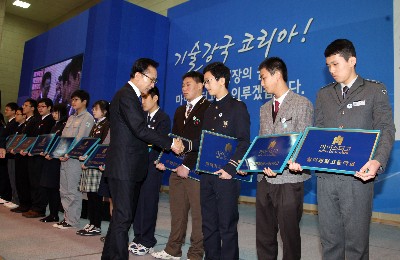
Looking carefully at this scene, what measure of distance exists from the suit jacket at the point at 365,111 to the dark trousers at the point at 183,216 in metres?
Result: 1.25

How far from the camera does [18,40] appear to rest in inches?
490

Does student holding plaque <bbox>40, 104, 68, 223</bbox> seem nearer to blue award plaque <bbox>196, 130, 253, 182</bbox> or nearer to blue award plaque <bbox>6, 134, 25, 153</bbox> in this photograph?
blue award plaque <bbox>6, 134, 25, 153</bbox>

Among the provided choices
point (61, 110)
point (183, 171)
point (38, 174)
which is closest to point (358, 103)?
point (183, 171)

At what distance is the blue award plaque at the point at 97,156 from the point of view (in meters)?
3.36

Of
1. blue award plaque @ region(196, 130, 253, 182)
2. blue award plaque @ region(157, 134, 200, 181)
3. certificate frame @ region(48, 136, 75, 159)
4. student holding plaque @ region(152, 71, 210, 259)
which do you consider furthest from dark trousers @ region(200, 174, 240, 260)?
certificate frame @ region(48, 136, 75, 159)

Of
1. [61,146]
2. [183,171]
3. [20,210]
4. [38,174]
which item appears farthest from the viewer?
[20,210]

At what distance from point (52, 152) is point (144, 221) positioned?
1.70 meters

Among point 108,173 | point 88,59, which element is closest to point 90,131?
point 108,173

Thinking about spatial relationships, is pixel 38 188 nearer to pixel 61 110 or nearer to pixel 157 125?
pixel 61 110

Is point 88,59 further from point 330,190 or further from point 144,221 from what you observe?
point 330,190

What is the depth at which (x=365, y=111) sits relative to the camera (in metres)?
1.83

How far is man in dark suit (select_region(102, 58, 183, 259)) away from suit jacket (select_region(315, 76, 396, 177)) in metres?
1.14

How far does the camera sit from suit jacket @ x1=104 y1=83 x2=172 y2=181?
7.54 ft

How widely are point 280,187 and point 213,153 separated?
0.48m
